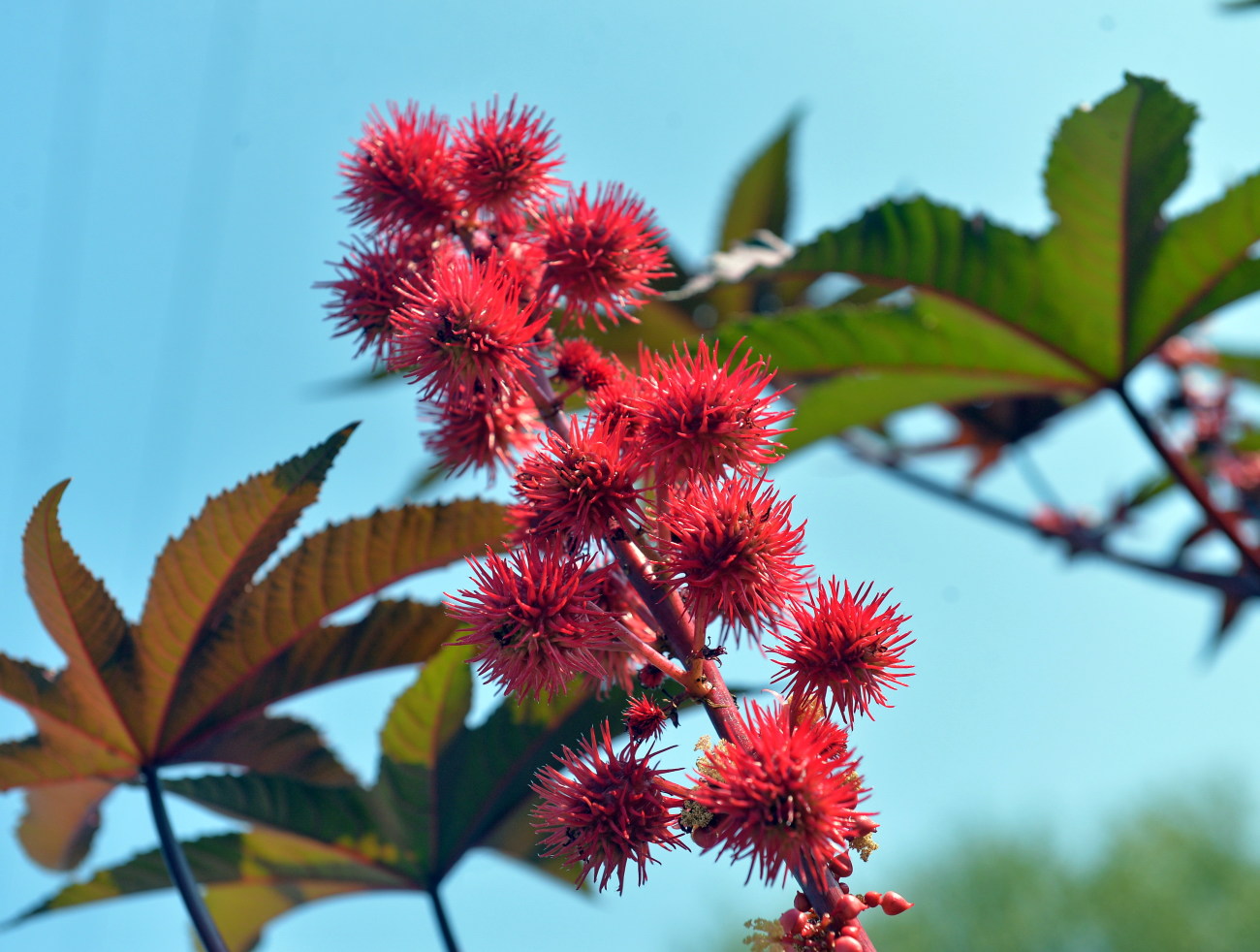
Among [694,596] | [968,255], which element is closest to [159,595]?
[694,596]

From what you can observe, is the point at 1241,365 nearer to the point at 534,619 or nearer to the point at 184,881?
the point at 534,619

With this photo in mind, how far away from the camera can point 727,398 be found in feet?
4.33

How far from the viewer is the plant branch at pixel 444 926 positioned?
2.19 m

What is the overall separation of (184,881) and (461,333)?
4.60 ft

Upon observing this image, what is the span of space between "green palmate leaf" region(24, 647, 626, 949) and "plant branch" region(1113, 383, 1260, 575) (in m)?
2.05

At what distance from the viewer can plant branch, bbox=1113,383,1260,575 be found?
9.86 ft

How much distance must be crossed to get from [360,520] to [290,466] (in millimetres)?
300

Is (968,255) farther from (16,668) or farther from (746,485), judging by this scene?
(16,668)

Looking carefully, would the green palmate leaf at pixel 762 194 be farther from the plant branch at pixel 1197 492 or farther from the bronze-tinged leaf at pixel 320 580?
the bronze-tinged leaf at pixel 320 580

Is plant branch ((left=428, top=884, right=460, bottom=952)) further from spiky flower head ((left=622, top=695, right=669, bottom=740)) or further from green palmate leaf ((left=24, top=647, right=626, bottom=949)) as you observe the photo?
spiky flower head ((left=622, top=695, right=669, bottom=740))

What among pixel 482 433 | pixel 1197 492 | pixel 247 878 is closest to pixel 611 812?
pixel 482 433

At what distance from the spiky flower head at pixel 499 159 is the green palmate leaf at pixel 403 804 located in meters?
1.11

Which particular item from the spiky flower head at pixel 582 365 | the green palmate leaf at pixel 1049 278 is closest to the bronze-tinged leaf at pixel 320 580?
the spiky flower head at pixel 582 365

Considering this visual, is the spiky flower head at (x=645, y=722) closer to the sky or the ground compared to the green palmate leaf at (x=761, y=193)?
closer to the ground
